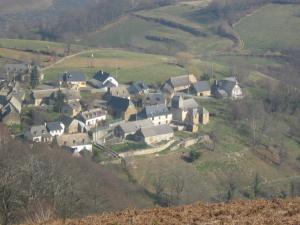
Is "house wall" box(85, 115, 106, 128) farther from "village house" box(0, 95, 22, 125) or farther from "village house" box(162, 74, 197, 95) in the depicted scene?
"village house" box(162, 74, 197, 95)

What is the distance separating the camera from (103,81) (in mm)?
55688

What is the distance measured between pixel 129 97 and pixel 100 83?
505 centimetres

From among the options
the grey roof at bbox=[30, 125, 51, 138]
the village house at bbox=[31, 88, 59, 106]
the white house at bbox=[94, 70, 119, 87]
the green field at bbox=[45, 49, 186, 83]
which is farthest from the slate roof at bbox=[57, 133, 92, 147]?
the green field at bbox=[45, 49, 186, 83]

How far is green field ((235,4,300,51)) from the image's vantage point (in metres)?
80.5

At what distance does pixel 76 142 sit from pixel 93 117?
537cm

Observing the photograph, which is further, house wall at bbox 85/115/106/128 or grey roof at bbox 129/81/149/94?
grey roof at bbox 129/81/149/94

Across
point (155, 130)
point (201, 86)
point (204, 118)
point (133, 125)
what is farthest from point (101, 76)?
point (155, 130)

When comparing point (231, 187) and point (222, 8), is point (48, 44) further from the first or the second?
point (231, 187)

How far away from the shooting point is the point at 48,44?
76062mm

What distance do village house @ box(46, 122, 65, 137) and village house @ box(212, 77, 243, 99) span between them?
62.7 ft

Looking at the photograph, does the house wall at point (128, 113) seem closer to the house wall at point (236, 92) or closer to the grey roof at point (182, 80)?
the grey roof at point (182, 80)

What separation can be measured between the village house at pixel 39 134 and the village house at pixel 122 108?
764 centimetres

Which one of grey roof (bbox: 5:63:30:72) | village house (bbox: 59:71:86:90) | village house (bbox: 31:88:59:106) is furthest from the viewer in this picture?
grey roof (bbox: 5:63:30:72)

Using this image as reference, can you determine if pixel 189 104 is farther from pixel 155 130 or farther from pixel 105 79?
pixel 105 79
